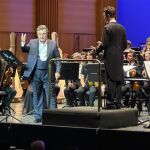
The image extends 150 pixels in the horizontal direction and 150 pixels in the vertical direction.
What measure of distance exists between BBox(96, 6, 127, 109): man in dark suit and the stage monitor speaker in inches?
13.9

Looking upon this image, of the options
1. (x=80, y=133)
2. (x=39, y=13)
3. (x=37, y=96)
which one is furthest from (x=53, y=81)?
(x=39, y=13)

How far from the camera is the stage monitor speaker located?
6871 millimetres

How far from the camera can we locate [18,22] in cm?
1431

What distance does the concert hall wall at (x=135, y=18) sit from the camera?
14531mm

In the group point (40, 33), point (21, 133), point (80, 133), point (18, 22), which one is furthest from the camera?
point (18, 22)

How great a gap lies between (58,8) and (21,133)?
7.95m

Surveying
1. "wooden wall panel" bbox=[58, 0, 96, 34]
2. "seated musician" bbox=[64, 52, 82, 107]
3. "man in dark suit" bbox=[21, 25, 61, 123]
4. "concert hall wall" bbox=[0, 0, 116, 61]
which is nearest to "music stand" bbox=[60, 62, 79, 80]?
"man in dark suit" bbox=[21, 25, 61, 123]

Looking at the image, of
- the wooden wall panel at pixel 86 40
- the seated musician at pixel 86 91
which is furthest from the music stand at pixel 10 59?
the wooden wall panel at pixel 86 40

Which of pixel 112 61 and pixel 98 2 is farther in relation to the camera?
pixel 98 2

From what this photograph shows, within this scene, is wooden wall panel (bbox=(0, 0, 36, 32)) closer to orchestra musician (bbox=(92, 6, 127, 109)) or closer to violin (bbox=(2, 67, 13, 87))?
violin (bbox=(2, 67, 13, 87))

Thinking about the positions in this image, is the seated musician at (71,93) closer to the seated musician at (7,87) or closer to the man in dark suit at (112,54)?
the seated musician at (7,87)

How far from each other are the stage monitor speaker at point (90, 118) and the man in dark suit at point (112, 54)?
0.35 metres

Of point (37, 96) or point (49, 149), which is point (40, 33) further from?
point (49, 149)

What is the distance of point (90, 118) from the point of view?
22.7 ft
